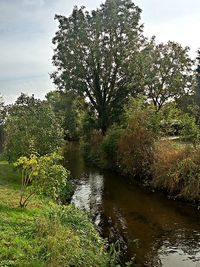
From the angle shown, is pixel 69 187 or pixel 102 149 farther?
pixel 102 149

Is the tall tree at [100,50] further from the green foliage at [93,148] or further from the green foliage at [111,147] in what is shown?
the green foliage at [111,147]

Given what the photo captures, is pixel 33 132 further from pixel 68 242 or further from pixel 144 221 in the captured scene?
pixel 68 242

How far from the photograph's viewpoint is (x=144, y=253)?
14.4m

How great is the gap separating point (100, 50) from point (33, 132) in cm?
1587

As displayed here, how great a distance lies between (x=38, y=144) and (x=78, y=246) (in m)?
15.8

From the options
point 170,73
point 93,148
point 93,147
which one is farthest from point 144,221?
point 170,73

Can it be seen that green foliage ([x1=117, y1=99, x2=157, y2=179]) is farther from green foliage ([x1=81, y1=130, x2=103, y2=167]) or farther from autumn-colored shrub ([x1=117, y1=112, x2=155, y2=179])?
green foliage ([x1=81, y1=130, x2=103, y2=167])

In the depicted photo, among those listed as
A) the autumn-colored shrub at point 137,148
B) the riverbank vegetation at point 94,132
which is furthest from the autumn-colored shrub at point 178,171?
the autumn-colored shrub at point 137,148

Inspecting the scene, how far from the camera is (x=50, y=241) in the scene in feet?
35.3

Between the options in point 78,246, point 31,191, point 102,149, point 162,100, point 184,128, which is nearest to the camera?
point 78,246

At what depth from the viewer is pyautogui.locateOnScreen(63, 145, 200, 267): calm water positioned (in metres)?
14.3

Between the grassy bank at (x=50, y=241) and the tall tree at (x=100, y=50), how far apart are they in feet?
83.6

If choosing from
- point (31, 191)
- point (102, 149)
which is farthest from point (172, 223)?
point (102, 149)

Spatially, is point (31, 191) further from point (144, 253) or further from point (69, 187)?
point (69, 187)
